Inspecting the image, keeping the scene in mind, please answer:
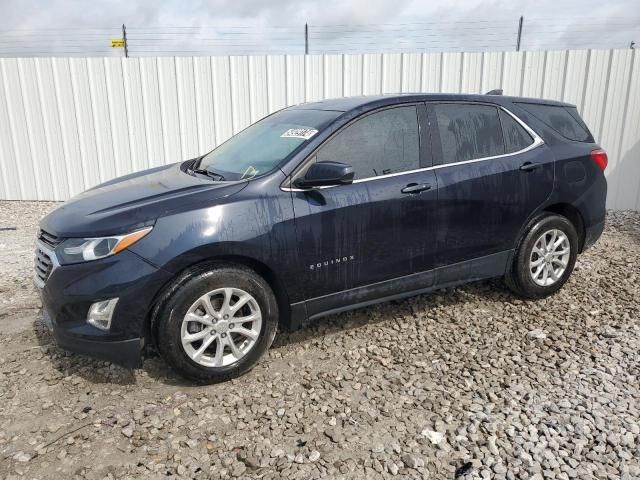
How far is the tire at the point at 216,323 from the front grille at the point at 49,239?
2.54ft

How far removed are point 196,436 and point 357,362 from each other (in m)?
1.19

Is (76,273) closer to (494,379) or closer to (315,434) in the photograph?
(315,434)

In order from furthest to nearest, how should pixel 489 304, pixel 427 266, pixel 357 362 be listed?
pixel 489 304
pixel 427 266
pixel 357 362

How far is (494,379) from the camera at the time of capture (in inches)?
123

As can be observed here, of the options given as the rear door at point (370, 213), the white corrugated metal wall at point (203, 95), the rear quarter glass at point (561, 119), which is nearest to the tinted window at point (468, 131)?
the rear door at point (370, 213)

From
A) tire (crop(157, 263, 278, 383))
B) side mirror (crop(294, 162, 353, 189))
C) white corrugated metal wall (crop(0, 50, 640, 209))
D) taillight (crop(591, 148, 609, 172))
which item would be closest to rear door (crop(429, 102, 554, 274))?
taillight (crop(591, 148, 609, 172))

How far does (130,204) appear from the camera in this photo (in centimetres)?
298

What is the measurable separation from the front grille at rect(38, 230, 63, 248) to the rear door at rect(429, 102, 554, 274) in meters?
2.53

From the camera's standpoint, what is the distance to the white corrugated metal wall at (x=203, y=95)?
24.1ft

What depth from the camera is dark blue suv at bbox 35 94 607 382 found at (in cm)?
281

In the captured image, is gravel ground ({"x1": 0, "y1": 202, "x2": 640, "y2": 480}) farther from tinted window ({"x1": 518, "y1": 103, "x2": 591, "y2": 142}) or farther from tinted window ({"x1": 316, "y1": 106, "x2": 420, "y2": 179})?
tinted window ({"x1": 518, "y1": 103, "x2": 591, "y2": 142})

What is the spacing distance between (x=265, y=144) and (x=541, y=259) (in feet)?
8.34

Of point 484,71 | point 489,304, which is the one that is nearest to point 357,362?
point 489,304

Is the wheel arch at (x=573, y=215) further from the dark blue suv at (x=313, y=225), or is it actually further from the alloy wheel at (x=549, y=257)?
the alloy wheel at (x=549, y=257)
